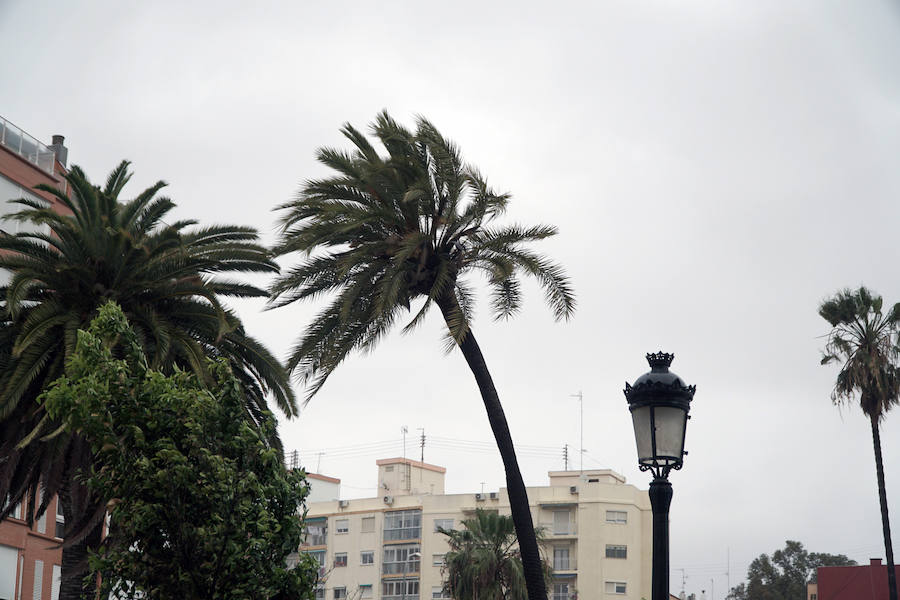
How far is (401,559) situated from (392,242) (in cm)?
7965

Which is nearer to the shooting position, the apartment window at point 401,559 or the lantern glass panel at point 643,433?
the lantern glass panel at point 643,433

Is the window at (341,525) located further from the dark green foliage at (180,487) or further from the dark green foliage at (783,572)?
the dark green foliage at (180,487)

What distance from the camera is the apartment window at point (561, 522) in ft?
308

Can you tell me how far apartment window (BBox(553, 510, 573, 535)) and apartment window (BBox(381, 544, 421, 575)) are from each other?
41.1 feet

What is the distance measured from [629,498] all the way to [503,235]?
73.0 m

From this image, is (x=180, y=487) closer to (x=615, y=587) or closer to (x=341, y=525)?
(x=615, y=587)

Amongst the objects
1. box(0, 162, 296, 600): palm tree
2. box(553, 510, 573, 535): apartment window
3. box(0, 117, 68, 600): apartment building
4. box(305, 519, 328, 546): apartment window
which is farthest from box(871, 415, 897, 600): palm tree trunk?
box(305, 519, 328, 546): apartment window

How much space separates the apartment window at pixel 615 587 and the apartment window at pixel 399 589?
1707 cm

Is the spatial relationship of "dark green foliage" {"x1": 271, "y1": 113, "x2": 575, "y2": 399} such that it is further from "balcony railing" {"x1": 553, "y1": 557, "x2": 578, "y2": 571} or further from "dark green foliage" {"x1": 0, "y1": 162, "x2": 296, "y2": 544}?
"balcony railing" {"x1": 553, "y1": 557, "x2": 578, "y2": 571}

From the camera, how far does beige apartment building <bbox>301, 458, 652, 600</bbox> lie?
9131 cm

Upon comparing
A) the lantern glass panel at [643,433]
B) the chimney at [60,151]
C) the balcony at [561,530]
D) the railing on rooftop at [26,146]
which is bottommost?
the lantern glass panel at [643,433]

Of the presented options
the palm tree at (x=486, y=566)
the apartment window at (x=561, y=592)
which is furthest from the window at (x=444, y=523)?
the palm tree at (x=486, y=566)

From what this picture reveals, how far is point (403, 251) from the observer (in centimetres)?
2230

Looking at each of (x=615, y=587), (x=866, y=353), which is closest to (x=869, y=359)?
(x=866, y=353)
